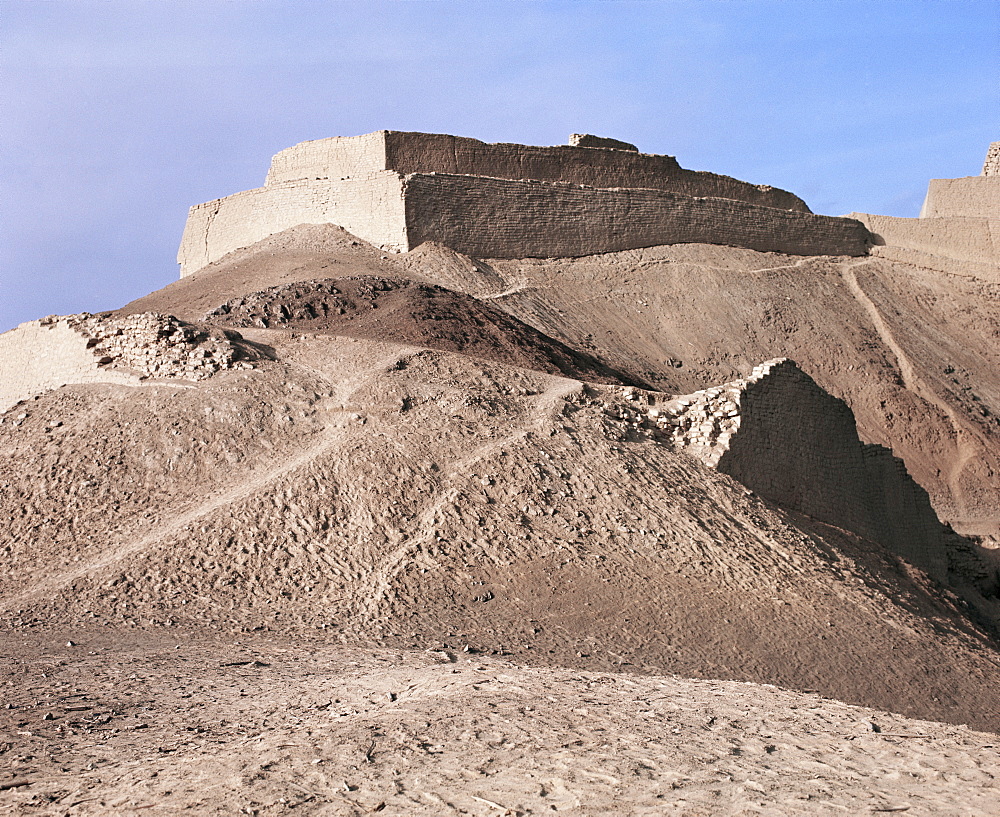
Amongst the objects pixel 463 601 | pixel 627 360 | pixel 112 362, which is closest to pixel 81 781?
pixel 463 601

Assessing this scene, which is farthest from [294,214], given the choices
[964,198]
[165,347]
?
[964,198]

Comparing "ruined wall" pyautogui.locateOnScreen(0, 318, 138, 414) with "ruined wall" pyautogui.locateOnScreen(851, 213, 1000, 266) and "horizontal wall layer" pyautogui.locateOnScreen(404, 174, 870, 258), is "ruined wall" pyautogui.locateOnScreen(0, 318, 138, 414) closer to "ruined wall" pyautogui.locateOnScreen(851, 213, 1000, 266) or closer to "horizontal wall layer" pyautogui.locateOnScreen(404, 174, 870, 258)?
"horizontal wall layer" pyautogui.locateOnScreen(404, 174, 870, 258)

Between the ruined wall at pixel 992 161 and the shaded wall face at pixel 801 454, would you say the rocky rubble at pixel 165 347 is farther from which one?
the ruined wall at pixel 992 161

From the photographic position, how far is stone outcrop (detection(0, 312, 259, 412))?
1212cm

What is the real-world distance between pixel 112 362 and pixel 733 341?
14496mm

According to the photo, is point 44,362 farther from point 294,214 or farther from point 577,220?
point 577,220

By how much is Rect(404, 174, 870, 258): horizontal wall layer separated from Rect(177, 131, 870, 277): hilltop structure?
0.03m

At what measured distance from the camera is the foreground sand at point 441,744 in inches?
182

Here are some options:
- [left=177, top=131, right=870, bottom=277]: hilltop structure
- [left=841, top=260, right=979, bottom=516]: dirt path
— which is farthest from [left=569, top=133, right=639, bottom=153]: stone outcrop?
[left=841, top=260, right=979, bottom=516]: dirt path

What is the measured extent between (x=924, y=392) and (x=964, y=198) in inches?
415

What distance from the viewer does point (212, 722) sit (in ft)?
19.4

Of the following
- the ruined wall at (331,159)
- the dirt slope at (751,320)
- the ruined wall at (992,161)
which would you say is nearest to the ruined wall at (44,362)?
the dirt slope at (751,320)

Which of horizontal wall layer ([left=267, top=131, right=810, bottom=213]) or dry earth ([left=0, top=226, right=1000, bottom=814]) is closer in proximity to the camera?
dry earth ([left=0, top=226, right=1000, bottom=814])

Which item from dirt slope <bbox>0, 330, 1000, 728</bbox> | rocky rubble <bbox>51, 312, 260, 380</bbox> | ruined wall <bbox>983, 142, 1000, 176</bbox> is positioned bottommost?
dirt slope <bbox>0, 330, 1000, 728</bbox>
